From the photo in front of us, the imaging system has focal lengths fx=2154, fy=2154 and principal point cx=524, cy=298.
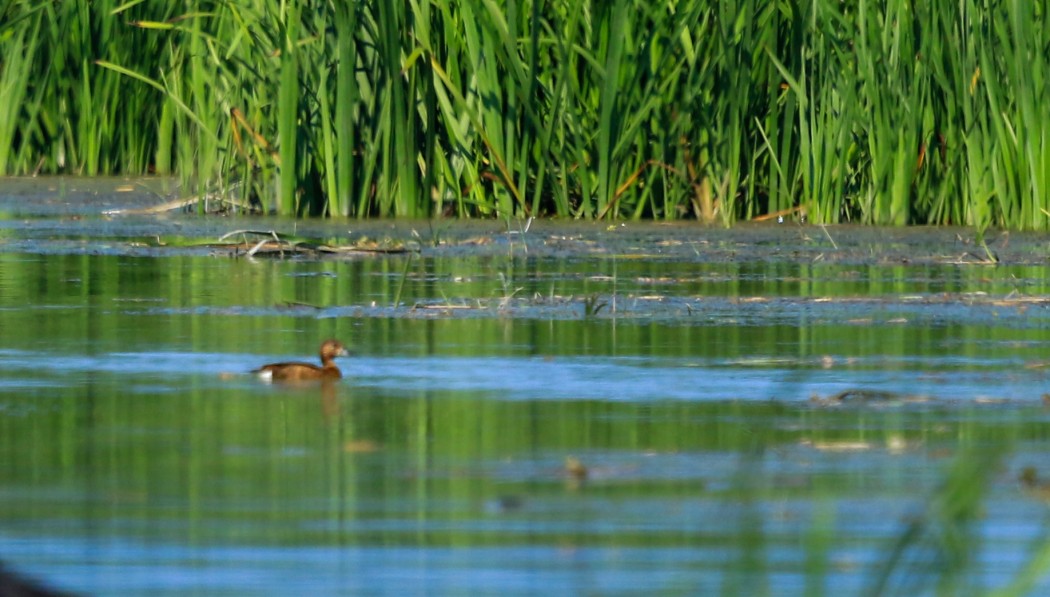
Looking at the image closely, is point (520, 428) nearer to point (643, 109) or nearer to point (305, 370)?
point (305, 370)

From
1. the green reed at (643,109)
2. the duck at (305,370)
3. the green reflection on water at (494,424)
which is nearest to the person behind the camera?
the green reflection on water at (494,424)

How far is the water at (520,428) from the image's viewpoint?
113 inches

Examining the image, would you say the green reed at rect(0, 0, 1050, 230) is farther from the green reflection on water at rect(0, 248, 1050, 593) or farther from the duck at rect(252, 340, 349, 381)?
the duck at rect(252, 340, 349, 381)

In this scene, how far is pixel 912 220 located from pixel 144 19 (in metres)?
5.11

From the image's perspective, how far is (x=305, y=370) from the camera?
4.64 meters

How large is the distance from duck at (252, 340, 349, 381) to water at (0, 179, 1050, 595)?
Answer: 0.05 metres

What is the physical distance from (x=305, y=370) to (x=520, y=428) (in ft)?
2.47

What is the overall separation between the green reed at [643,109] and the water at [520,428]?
1465 millimetres

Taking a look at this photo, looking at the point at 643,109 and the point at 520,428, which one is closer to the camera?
the point at 520,428

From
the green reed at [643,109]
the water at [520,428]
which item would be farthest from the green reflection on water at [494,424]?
the green reed at [643,109]

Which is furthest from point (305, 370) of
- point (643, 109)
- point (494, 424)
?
point (643, 109)

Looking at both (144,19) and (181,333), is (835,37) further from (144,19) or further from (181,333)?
(144,19)

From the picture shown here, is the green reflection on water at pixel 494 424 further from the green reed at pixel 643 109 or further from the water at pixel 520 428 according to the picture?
the green reed at pixel 643 109

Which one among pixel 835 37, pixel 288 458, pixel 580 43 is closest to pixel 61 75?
pixel 580 43
